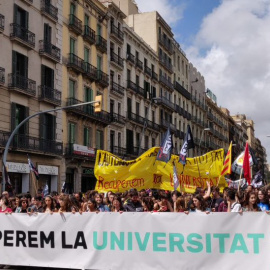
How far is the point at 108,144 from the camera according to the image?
3759cm

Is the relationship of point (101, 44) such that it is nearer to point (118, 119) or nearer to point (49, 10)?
point (118, 119)

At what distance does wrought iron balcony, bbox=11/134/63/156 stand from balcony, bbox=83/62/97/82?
653 centimetres

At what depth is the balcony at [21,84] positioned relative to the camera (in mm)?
25703

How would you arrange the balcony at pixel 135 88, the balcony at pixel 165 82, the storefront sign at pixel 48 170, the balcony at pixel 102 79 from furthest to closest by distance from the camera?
the balcony at pixel 165 82 → the balcony at pixel 135 88 → the balcony at pixel 102 79 → the storefront sign at pixel 48 170

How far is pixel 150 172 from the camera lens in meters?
15.4

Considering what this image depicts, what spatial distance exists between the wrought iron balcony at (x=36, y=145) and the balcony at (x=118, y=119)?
8881 millimetres

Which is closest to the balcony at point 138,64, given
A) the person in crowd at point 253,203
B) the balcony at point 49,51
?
the balcony at point 49,51

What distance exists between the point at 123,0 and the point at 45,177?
27.4m

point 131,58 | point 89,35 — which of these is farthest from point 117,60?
point 89,35

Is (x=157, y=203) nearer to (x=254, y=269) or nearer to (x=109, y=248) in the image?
(x=109, y=248)

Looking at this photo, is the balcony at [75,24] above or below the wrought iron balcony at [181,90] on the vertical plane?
below

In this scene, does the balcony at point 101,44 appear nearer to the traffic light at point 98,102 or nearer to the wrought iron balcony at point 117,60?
the wrought iron balcony at point 117,60

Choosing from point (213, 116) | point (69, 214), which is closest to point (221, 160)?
point (69, 214)

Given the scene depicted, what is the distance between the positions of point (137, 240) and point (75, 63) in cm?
2515
